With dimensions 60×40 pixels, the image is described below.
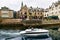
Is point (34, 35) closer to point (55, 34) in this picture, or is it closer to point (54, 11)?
point (55, 34)

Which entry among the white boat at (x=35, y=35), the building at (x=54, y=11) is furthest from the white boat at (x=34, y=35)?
the building at (x=54, y=11)

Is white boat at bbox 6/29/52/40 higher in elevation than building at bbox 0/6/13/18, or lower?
lower

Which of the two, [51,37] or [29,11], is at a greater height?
[29,11]

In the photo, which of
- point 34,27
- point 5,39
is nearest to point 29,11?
point 34,27

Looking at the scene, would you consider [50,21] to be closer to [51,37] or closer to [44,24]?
[44,24]

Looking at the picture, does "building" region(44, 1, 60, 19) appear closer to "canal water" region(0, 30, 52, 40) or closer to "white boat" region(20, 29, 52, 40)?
"white boat" region(20, 29, 52, 40)

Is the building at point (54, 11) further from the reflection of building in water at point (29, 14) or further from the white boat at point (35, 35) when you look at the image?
the white boat at point (35, 35)

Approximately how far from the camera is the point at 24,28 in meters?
4.66

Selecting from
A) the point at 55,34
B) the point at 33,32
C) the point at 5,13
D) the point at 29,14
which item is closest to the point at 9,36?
the point at 33,32

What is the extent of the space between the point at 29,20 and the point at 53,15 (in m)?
0.53

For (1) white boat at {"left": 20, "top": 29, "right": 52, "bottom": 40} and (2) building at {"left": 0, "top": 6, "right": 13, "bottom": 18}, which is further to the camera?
(2) building at {"left": 0, "top": 6, "right": 13, "bottom": 18}

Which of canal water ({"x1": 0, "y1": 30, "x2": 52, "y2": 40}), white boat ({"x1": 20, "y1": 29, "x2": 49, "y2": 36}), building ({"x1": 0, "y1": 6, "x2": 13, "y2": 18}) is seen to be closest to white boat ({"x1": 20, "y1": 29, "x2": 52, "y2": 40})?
white boat ({"x1": 20, "y1": 29, "x2": 49, "y2": 36})

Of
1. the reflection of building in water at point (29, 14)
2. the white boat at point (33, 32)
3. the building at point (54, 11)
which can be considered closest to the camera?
the white boat at point (33, 32)

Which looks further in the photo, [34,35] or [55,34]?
[55,34]
